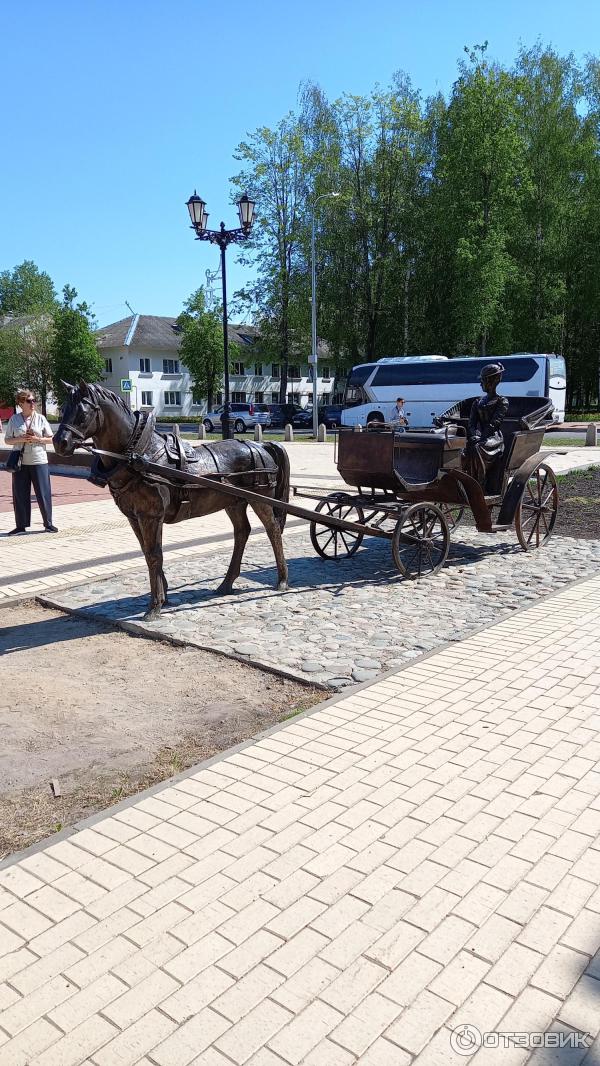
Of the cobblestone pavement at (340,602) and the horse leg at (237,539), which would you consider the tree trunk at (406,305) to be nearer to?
the cobblestone pavement at (340,602)

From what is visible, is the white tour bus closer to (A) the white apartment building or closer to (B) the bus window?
(B) the bus window

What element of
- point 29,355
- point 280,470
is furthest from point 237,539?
point 29,355

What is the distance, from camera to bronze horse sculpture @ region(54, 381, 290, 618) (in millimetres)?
6270

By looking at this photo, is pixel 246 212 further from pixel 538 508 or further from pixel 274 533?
pixel 274 533

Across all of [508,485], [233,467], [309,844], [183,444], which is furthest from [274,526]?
[309,844]

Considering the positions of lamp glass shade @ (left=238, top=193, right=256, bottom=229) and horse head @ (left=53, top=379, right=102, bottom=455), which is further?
lamp glass shade @ (left=238, top=193, right=256, bottom=229)

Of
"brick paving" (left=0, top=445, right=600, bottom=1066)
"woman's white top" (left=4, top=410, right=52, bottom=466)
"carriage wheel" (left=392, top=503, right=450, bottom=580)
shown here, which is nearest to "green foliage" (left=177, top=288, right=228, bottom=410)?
"woman's white top" (left=4, top=410, right=52, bottom=466)

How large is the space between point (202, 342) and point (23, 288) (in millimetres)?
43491

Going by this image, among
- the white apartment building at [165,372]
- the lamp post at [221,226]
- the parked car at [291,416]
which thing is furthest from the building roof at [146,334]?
the lamp post at [221,226]

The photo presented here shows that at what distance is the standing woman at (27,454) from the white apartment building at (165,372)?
2208 inches

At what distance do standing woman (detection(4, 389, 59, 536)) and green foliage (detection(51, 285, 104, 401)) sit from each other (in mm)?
46145

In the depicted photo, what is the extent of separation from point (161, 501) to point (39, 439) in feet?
16.9

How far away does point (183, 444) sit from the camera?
714cm

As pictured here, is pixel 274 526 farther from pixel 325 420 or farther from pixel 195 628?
pixel 325 420
